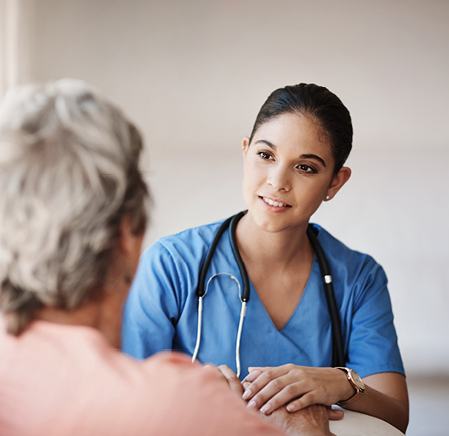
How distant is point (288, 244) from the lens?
137 cm

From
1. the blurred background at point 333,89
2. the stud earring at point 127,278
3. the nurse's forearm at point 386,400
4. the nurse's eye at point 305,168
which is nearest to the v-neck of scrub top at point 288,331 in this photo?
the nurse's forearm at point 386,400

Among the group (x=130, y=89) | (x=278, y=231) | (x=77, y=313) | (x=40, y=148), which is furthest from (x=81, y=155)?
(x=130, y=89)

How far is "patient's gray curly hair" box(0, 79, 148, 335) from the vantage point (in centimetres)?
54

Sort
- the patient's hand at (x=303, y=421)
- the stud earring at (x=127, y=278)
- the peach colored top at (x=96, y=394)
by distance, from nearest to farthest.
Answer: the peach colored top at (x=96, y=394) → the stud earring at (x=127, y=278) → the patient's hand at (x=303, y=421)

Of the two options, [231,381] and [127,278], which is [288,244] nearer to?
[231,381]

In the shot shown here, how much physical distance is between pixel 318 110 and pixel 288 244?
36 cm

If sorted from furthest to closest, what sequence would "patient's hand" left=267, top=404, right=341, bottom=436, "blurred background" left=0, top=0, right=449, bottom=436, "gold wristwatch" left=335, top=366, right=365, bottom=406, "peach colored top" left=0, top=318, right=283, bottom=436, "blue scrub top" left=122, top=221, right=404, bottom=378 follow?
"blurred background" left=0, top=0, right=449, bottom=436 < "blue scrub top" left=122, top=221, right=404, bottom=378 < "gold wristwatch" left=335, top=366, right=365, bottom=406 < "patient's hand" left=267, top=404, right=341, bottom=436 < "peach colored top" left=0, top=318, right=283, bottom=436

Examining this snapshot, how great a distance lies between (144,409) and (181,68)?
198 cm

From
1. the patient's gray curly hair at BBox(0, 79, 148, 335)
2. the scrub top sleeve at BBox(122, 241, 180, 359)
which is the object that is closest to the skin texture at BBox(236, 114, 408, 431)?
the scrub top sleeve at BBox(122, 241, 180, 359)

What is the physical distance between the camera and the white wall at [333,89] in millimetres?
2273

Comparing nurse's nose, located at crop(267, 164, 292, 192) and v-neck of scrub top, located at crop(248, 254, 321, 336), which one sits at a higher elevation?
nurse's nose, located at crop(267, 164, 292, 192)

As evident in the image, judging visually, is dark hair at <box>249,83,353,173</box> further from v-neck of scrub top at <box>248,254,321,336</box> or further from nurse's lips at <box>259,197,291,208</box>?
v-neck of scrub top at <box>248,254,321,336</box>

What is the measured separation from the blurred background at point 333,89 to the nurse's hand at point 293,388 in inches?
52.4

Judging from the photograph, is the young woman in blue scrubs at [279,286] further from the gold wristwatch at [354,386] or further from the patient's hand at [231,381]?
the patient's hand at [231,381]
